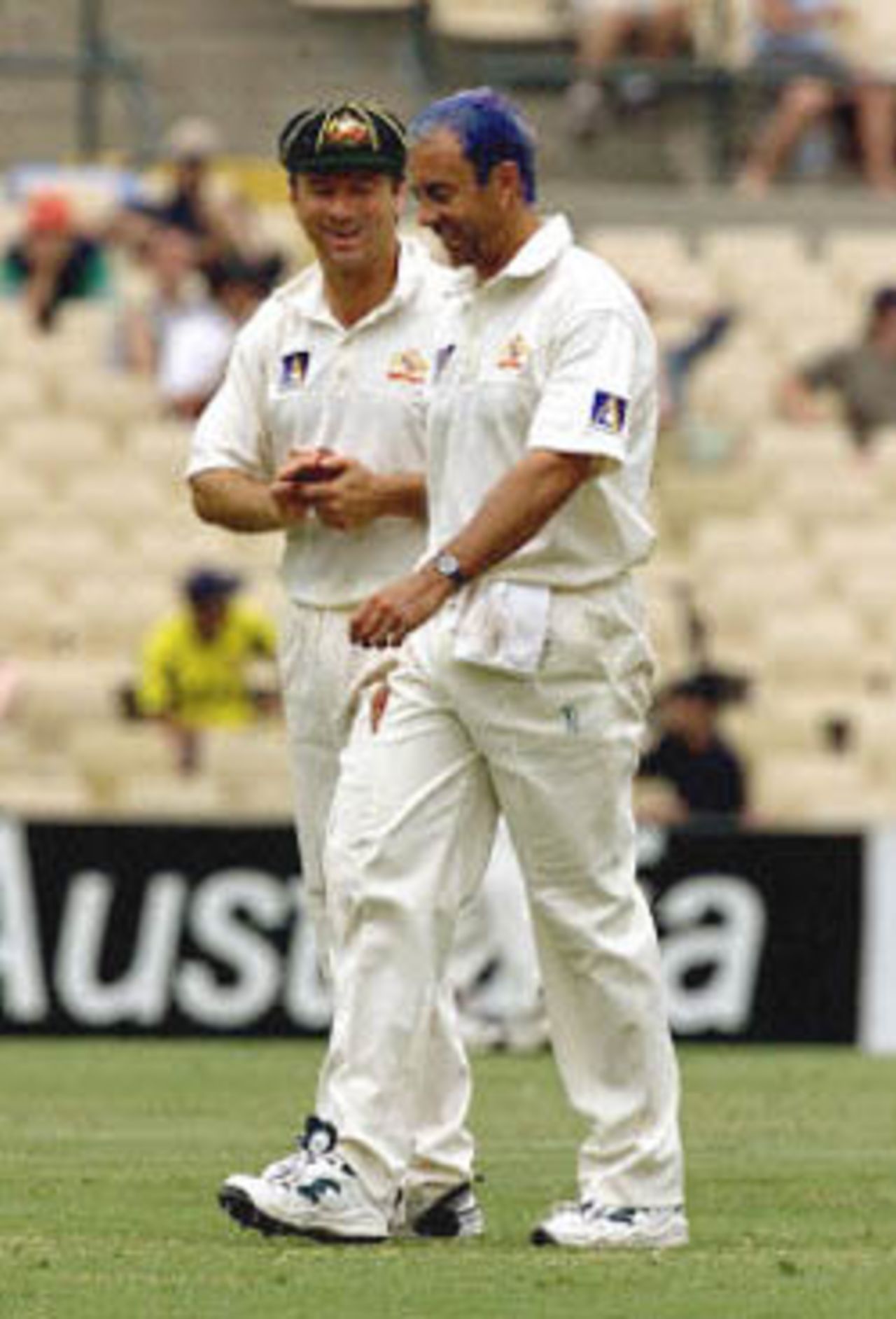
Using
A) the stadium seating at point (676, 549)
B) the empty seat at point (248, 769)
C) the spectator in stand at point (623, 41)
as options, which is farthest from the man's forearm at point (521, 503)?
the spectator in stand at point (623, 41)

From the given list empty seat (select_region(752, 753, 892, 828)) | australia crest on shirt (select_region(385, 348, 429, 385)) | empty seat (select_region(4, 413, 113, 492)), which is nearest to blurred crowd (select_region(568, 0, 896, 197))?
empty seat (select_region(4, 413, 113, 492))

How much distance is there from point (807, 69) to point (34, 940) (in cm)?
925

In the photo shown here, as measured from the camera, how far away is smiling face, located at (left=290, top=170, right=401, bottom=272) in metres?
8.55


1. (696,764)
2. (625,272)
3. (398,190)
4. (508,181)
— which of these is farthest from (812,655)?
(508,181)

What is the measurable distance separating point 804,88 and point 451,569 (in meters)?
14.9

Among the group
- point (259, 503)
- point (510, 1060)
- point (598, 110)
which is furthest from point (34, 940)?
point (598, 110)

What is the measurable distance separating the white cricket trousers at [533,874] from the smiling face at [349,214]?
982 mm

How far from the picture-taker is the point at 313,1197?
7820 mm

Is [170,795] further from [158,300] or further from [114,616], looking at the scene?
[158,300]

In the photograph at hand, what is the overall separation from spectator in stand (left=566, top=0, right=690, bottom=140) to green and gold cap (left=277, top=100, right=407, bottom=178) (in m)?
13.8

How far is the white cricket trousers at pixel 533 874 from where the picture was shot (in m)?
7.86

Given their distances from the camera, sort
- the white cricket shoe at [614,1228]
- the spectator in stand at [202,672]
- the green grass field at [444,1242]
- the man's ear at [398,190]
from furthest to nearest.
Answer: the spectator in stand at [202,672] → the man's ear at [398,190] → the white cricket shoe at [614,1228] → the green grass field at [444,1242]

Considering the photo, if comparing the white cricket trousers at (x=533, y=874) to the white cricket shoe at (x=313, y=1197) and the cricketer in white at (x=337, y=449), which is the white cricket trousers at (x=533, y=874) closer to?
the white cricket shoe at (x=313, y=1197)

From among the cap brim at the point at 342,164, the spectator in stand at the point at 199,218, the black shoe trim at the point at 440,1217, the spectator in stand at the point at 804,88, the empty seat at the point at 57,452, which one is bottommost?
the black shoe trim at the point at 440,1217
